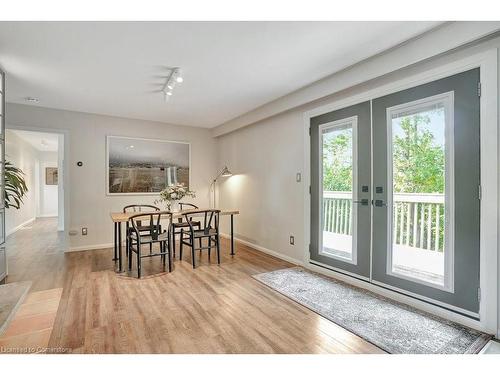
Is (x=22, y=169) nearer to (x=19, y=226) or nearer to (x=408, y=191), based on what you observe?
(x=19, y=226)

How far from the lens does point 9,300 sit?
198 cm

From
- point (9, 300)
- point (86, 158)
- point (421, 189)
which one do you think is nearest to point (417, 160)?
point (421, 189)

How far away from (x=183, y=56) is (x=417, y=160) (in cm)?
248

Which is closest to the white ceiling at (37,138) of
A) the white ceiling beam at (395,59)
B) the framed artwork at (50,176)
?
the framed artwork at (50,176)

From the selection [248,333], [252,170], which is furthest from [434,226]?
[252,170]

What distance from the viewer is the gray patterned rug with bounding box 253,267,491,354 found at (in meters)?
1.84

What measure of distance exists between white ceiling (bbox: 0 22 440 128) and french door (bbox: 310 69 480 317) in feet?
2.03

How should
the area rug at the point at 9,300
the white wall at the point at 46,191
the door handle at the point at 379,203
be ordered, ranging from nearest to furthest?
1. the area rug at the point at 9,300
2. the door handle at the point at 379,203
3. the white wall at the point at 46,191

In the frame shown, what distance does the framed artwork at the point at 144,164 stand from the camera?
16.1ft

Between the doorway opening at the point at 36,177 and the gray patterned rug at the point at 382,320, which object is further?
the doorway opening at the point at 36,177

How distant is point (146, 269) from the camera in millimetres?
3551

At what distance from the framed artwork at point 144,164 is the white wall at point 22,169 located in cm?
218

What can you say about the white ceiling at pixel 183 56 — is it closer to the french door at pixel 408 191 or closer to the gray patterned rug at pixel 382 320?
the french door at pixel 408 191

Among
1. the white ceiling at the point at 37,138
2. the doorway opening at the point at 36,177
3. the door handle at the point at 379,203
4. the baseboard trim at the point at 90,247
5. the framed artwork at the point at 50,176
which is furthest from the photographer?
the framed artwork at the point at 50,176
